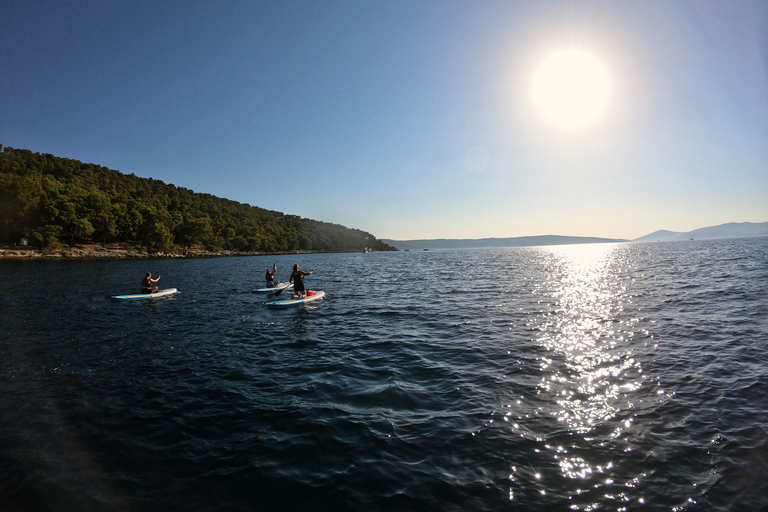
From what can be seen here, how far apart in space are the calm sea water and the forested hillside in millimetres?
92532

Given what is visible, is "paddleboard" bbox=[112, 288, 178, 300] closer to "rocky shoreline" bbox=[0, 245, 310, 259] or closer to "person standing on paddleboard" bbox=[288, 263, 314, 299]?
"person standing on paddleboard" bbox=[288, 263, 314, 299]

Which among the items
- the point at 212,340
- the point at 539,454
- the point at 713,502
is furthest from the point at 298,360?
the point at 713,502

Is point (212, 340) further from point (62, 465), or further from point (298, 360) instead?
point (62, 465)

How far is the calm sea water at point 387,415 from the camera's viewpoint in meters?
5.62

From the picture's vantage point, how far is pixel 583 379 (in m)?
10.4

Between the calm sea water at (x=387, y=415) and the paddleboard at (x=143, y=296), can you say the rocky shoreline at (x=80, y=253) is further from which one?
the calm sea water at (x=387, y=415)

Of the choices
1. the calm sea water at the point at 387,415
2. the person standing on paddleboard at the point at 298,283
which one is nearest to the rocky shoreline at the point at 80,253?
the calm sea water at the point at 387,415

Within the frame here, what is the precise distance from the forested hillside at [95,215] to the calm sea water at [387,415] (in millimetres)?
92532

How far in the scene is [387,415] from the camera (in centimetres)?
830

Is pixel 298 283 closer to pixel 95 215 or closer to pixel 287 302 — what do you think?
pixel 287 302

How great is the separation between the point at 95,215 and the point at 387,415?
4686 inches

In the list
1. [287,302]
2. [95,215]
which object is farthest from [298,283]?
[95,215]

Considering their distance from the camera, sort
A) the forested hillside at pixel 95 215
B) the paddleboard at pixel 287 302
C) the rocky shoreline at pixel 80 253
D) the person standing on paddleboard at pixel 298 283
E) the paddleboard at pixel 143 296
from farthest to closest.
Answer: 1. the forested hillside at pixel 95 215
2. the rocky shoreline at pixel 80 253
3. the paddleboard at pixel 143 296
4. the person standing on paddleboard at pixel 298 283
5. the paddleboard at pixel 287 302

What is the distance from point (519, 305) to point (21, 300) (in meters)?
36.6
